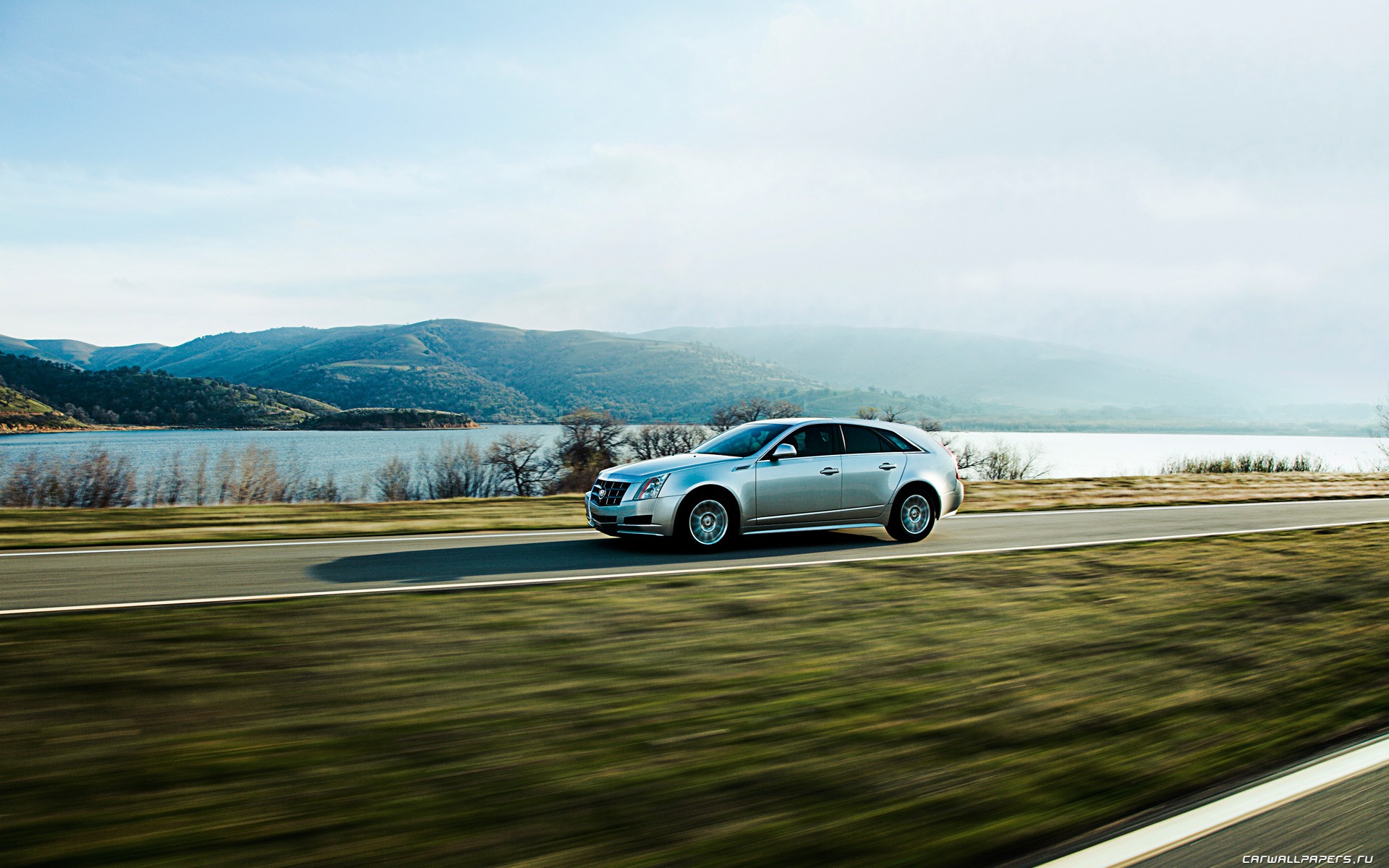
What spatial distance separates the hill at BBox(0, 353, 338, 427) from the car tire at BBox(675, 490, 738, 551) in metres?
99.1

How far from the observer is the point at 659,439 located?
74250 mm

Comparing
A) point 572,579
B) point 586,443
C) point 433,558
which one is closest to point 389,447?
point 586,443

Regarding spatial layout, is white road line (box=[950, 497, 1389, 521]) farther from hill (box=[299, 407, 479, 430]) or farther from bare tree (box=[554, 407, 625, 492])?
hill (box=[299, 407, 479, 430])

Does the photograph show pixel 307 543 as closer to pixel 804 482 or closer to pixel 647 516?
pixel 647 516

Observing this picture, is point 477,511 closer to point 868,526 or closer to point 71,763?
point 868,526

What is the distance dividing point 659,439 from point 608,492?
6392 cm

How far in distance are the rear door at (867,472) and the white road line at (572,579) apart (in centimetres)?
117

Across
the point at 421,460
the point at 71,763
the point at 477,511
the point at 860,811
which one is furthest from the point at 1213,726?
the point at 421,460

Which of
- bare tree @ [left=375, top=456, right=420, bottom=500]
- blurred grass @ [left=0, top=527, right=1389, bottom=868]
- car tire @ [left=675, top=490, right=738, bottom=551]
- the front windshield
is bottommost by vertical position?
bare tree @ [left=375, top=456, right=420, bottom=500]

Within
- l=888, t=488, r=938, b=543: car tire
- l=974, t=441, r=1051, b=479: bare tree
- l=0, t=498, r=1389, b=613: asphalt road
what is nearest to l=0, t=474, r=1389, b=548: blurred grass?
l=0, t=498, r=1389, b=613: asphalt road

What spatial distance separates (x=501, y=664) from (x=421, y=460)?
66938 mm

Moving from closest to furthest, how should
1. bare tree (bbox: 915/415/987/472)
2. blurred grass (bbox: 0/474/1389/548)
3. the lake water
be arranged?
1. blurred grass (bbox: 0/474/1389/548)
2. the lake water
3. bare tree (bbox: 915/415/987/472)

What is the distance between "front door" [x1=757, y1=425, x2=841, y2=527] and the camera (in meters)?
10.4

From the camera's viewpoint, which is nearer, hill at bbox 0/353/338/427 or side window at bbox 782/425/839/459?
side window at bbox 782/425/839/459
